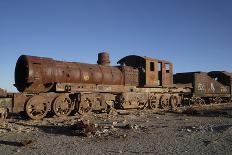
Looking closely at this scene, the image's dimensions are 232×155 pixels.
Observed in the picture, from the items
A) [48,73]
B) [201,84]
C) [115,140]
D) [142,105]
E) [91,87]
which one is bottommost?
[115,140]

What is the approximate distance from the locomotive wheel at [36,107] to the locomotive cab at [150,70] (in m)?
7.10

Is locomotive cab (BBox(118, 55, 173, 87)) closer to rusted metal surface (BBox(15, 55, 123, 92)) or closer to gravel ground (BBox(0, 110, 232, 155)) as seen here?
rusted metal surface (BBox(15, 55, 123, 92))

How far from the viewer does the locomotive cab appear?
19500 millimetres

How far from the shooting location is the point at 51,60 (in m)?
15.3

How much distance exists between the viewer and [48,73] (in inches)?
578

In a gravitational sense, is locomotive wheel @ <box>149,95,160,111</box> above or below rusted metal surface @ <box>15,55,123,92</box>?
below

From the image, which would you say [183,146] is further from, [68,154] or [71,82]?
[71,82]

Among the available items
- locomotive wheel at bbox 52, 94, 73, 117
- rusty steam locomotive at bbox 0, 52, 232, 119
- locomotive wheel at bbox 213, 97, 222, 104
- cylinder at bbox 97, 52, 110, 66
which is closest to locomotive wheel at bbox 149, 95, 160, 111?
rusty steam locomotive at bbox 0, 52, 232, 119

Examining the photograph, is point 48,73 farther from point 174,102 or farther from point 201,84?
point 201,84

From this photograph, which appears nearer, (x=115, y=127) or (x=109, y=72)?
(x=115, y=127)

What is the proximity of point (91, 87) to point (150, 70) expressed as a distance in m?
5.60

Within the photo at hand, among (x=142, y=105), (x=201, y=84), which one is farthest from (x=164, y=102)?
(x=201, y=84)

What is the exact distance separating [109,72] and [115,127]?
718 centimetres

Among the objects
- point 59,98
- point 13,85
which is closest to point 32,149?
point 59,98
